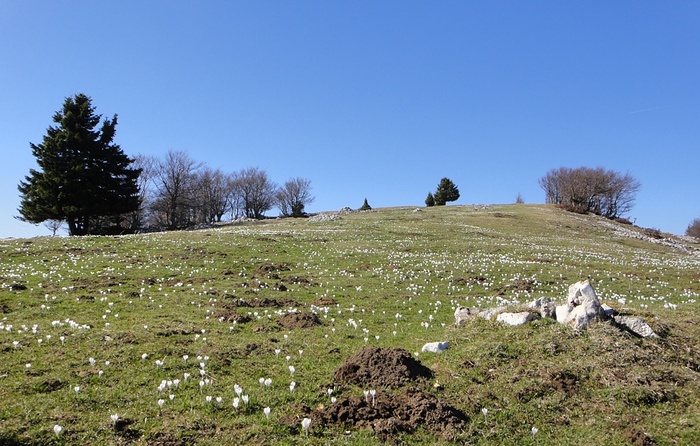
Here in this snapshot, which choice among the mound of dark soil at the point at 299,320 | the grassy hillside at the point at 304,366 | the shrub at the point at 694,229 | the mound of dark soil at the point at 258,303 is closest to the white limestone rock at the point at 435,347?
the grassy hillside at the point at 304,366

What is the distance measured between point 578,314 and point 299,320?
27.5ft

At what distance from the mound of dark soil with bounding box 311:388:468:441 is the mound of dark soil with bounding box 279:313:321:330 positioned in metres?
5.86

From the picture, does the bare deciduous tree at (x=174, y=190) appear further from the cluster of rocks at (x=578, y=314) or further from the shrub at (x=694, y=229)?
the shrub at (x=694, y=229)

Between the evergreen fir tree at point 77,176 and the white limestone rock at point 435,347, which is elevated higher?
the evergreen fir tree at point 77,176

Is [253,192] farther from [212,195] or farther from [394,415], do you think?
[394,415]

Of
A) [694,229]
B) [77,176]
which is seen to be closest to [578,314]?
[77,176]

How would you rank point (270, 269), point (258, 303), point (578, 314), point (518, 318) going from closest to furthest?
point (578, 314), point (518, 318), point (258, 303), point (270, 269)

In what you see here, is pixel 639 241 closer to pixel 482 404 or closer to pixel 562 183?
pixel 562 183

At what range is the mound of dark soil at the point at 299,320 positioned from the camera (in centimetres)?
1331

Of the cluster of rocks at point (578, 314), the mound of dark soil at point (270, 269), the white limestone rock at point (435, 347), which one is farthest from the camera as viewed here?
the mound of dark soil at point (270, 269)

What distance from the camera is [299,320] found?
13.7m

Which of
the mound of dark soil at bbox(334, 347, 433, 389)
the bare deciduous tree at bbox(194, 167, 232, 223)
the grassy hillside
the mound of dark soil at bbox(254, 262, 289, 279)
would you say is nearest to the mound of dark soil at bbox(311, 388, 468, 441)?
the grassy hillside

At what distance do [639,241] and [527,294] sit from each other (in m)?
53.6

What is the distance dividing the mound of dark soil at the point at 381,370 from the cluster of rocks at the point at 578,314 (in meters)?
3.68
